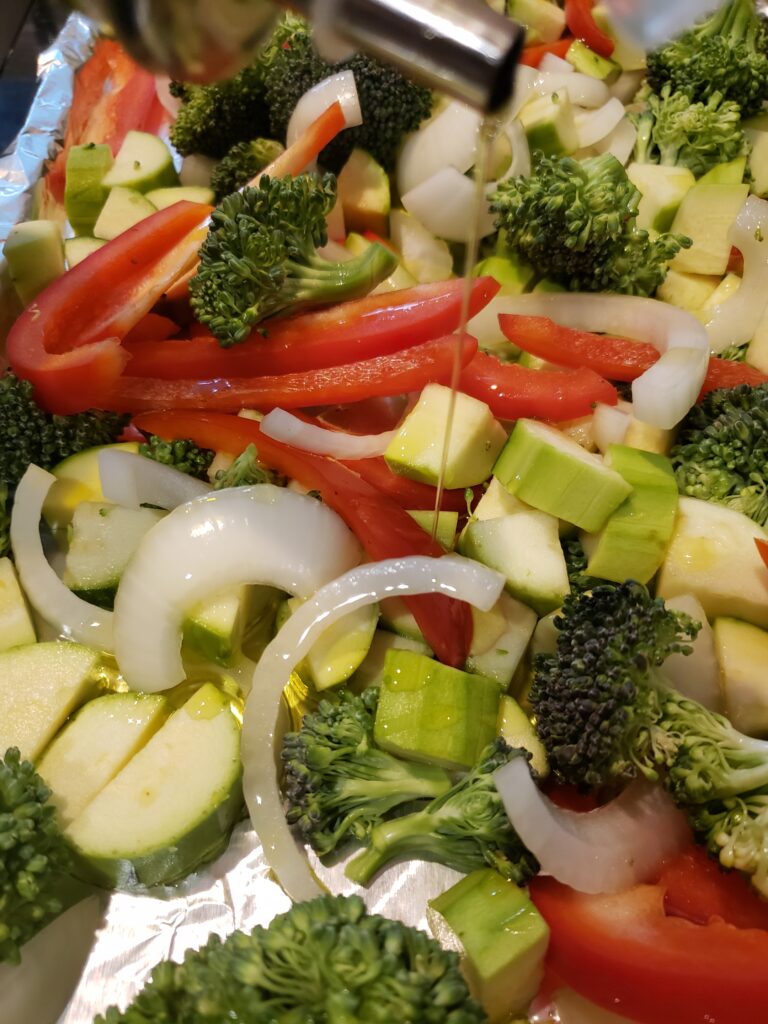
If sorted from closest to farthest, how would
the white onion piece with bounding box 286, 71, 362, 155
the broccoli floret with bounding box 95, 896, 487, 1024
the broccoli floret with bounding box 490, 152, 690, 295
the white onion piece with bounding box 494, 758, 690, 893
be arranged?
the broccoli floret with bounding box 95, 896, 487, 1024
the white onion piece with bounding box 494, 758, 690, 893
the broccoli floret with bounding box 490, 152, 690, 295
the white onion piece with bounding box 286, 71, 362, 155

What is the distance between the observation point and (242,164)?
8.87 ft

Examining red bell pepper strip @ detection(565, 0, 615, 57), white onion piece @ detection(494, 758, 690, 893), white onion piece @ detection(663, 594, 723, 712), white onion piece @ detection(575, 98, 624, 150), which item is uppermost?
red bell pepper strip @ detection(565, 0, 615, 57)

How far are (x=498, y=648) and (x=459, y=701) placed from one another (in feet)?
0.64

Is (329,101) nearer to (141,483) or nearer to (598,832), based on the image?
(141,483)

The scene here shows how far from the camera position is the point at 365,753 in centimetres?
178

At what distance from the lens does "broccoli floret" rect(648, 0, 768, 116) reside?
9.00 ft

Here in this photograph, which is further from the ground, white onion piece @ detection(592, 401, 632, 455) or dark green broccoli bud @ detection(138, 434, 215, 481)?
white onion piece @ detection(592, 401, 632, 455)

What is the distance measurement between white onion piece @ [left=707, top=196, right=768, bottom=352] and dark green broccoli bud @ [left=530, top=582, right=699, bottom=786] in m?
1.06

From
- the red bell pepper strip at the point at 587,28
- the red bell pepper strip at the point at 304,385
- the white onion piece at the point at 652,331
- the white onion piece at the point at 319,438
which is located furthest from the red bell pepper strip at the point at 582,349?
the red bell pepper strip at the point at 587,28

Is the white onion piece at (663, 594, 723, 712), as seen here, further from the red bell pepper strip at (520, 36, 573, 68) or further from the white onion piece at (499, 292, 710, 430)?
the red bell pepper strip at (520, 36, 573, 68)

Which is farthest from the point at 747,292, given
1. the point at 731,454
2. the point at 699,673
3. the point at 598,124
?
the point at 699,673

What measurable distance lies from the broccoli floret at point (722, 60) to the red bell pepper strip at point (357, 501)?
1.92 metres

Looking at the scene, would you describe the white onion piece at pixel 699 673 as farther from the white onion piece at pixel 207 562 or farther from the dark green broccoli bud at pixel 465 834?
the white onion piece at pixel 207 562

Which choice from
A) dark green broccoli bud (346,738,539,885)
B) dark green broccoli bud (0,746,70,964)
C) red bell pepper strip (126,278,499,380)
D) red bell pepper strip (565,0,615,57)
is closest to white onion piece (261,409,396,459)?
red bell pepper strip (126,278,499,380)
